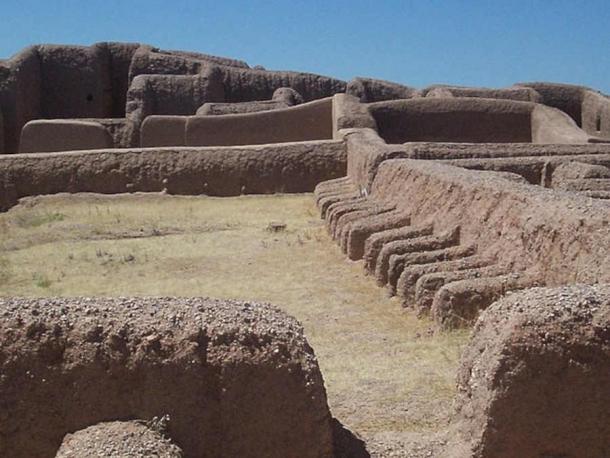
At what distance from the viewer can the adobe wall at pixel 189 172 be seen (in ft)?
54.3

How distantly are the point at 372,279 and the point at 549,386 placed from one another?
573 centimetres

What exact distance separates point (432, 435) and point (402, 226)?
19.1 ft

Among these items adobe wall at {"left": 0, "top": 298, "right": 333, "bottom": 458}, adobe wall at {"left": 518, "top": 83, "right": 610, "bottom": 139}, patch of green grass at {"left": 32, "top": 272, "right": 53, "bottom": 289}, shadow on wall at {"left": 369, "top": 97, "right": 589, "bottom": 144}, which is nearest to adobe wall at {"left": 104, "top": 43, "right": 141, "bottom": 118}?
shadow on wall at {"left": 369, "top": 97, "right": 589, "bottom": 144}

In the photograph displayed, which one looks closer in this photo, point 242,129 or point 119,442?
point 119,442

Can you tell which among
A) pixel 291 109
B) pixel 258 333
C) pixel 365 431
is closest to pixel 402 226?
pixel 365 431

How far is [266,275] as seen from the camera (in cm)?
1026

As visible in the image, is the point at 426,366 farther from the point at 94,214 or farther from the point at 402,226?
the point at 94,214

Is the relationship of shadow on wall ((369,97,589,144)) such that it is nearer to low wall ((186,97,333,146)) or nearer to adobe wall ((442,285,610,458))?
low wall ((186,97,333,146))

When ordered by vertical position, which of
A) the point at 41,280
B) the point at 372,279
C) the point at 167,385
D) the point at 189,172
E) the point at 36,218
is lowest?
the point at 41,280

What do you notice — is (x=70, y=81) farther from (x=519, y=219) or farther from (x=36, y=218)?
(x=519, y=219)

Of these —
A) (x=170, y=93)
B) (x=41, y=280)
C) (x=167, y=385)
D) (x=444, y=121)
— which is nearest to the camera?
(x=167, y=385)

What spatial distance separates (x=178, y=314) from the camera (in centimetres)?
409

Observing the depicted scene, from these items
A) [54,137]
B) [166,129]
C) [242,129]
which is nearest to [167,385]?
[242,129]

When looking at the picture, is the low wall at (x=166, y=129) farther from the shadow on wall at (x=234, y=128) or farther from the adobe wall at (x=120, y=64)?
the adobe wall at (x=120, y=64)
